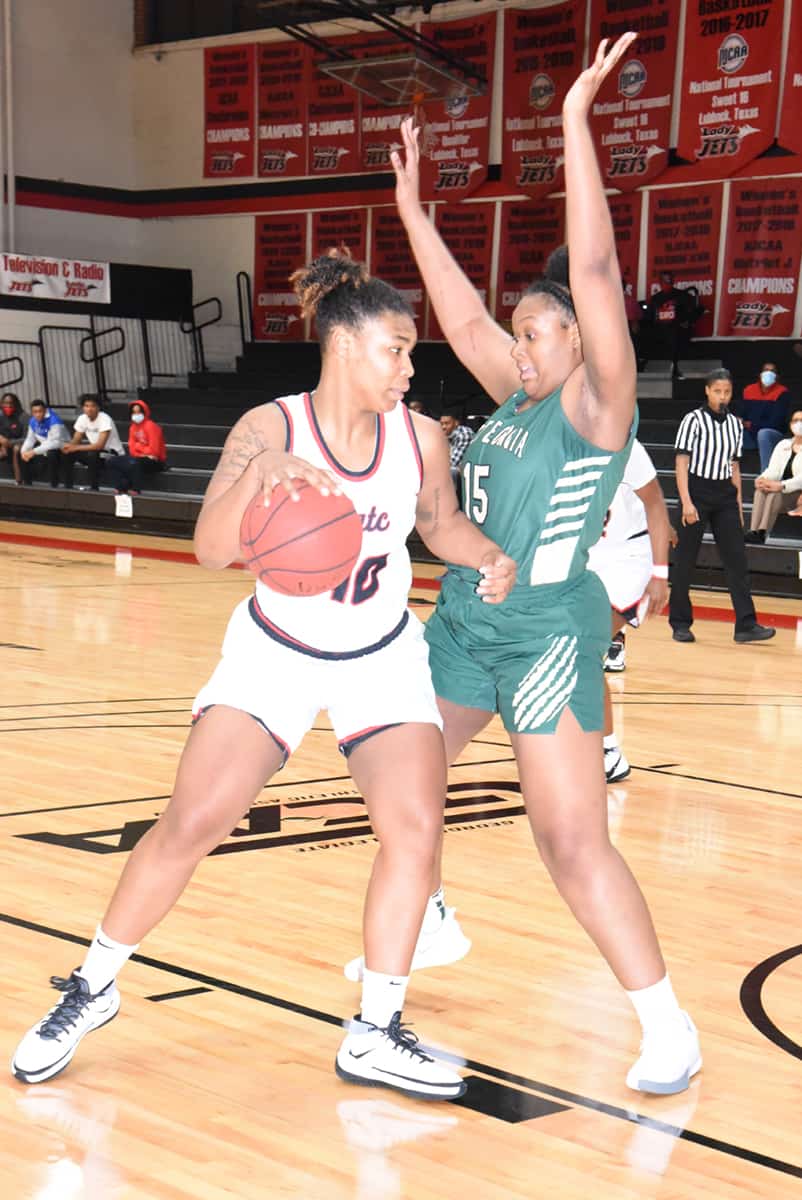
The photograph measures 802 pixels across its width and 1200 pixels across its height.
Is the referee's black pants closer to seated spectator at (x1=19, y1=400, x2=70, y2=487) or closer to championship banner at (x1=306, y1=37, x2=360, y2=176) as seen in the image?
seated spectator at (x1=19, y1=400, x2=70, y2=487)

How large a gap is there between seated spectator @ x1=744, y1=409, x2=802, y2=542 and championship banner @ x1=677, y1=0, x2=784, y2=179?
6023mm

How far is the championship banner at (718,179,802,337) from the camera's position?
59.3 feet

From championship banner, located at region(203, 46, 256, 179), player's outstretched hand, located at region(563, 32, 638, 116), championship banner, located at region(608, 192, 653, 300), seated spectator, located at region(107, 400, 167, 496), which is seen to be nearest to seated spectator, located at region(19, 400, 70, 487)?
seated spectator, located at region(107, 400, 167, 496)

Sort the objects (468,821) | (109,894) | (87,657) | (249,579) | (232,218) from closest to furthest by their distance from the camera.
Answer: (109,894), (468,821), (87,657), (249,579), (232,218)

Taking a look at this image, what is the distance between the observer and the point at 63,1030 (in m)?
3.01

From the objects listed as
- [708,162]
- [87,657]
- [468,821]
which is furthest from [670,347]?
[468,821]

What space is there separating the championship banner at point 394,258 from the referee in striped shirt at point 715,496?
11546 millimetres

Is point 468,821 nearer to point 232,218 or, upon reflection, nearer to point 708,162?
point 708,162

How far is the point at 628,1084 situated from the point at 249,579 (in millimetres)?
10759

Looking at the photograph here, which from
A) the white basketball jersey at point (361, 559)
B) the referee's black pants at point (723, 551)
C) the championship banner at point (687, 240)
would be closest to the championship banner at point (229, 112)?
the championship banner at point (687, 240)

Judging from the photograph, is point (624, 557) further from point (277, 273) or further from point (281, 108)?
point (281, 108)

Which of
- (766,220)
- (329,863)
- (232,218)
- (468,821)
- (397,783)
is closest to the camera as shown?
(397,783)

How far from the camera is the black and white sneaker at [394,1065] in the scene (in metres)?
2.99

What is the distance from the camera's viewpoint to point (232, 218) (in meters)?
23.9
